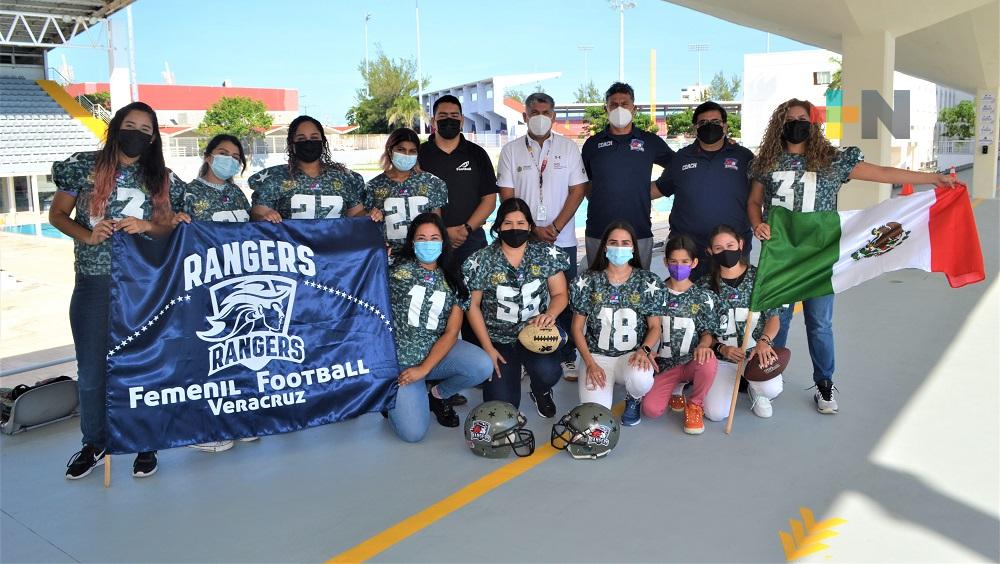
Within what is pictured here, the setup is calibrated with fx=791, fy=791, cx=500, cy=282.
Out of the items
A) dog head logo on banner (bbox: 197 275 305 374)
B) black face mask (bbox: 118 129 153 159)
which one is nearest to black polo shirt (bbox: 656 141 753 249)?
dog head logo on banner (bbox: 197 275 305 374)

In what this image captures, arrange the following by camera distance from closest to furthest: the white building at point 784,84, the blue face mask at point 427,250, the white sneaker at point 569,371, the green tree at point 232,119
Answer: the blue face mask at point 427,250
the white sneaker at point 569,371
the green tree at point 232,119
the white building at point 784,84

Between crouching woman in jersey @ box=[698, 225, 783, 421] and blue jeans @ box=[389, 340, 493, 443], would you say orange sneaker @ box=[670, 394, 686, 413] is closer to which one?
crouching woman in jersey @ box=[698, 225, 783, 421]

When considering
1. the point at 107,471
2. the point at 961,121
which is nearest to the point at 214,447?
the point at 107,471

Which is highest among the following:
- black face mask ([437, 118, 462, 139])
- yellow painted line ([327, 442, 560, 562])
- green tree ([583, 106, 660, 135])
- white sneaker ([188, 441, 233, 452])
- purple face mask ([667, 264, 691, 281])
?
green tree ([583, 106, 660, 135])

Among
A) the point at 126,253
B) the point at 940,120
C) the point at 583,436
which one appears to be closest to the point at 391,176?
the point at 126,253

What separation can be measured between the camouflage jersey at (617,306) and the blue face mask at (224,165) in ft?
6.62

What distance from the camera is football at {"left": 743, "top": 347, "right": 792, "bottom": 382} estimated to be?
4367mm

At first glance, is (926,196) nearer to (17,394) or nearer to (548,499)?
(548,499)

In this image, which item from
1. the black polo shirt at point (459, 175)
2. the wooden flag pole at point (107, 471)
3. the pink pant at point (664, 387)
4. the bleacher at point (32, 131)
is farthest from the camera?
the bleacher at point (32, 131)

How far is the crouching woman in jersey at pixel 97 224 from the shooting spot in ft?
12.5

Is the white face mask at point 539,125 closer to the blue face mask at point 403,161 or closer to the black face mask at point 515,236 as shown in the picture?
the blue face mask at point 403,161

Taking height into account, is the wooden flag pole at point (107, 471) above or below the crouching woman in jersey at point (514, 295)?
below

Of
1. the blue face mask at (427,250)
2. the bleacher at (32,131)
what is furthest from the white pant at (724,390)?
the bleacher at (32,131)

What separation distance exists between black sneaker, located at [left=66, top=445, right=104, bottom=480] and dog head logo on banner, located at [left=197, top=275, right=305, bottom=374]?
718 millimetres
